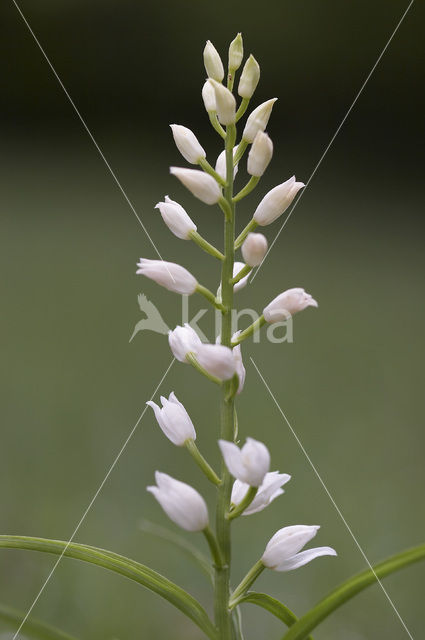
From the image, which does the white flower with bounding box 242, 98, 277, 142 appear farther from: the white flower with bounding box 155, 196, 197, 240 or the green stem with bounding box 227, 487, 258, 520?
the green stem with bounding box 227, 487, 258, 520

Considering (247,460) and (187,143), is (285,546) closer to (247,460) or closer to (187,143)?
(247,460)

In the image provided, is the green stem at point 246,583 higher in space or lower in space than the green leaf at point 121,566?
higher

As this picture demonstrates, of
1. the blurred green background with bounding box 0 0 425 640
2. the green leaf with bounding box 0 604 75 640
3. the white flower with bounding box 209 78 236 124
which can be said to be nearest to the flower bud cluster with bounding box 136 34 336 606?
the white flower with bounding box 209 78 236 124

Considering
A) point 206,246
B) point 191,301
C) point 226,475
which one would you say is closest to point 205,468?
point 226,475

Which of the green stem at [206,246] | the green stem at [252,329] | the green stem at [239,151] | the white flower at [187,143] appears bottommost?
the green stem at [252,329]

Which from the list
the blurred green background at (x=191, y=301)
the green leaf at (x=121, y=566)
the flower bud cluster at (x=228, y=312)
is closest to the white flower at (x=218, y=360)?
the flower bud cluster at (x=228, y=312)

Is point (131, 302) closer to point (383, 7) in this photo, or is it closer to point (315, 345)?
point (315, 345)

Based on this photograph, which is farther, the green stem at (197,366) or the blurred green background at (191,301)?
the blurred green background at (191,301)

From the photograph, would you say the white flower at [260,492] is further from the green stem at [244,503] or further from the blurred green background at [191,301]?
the blurred green background at [191,301]
